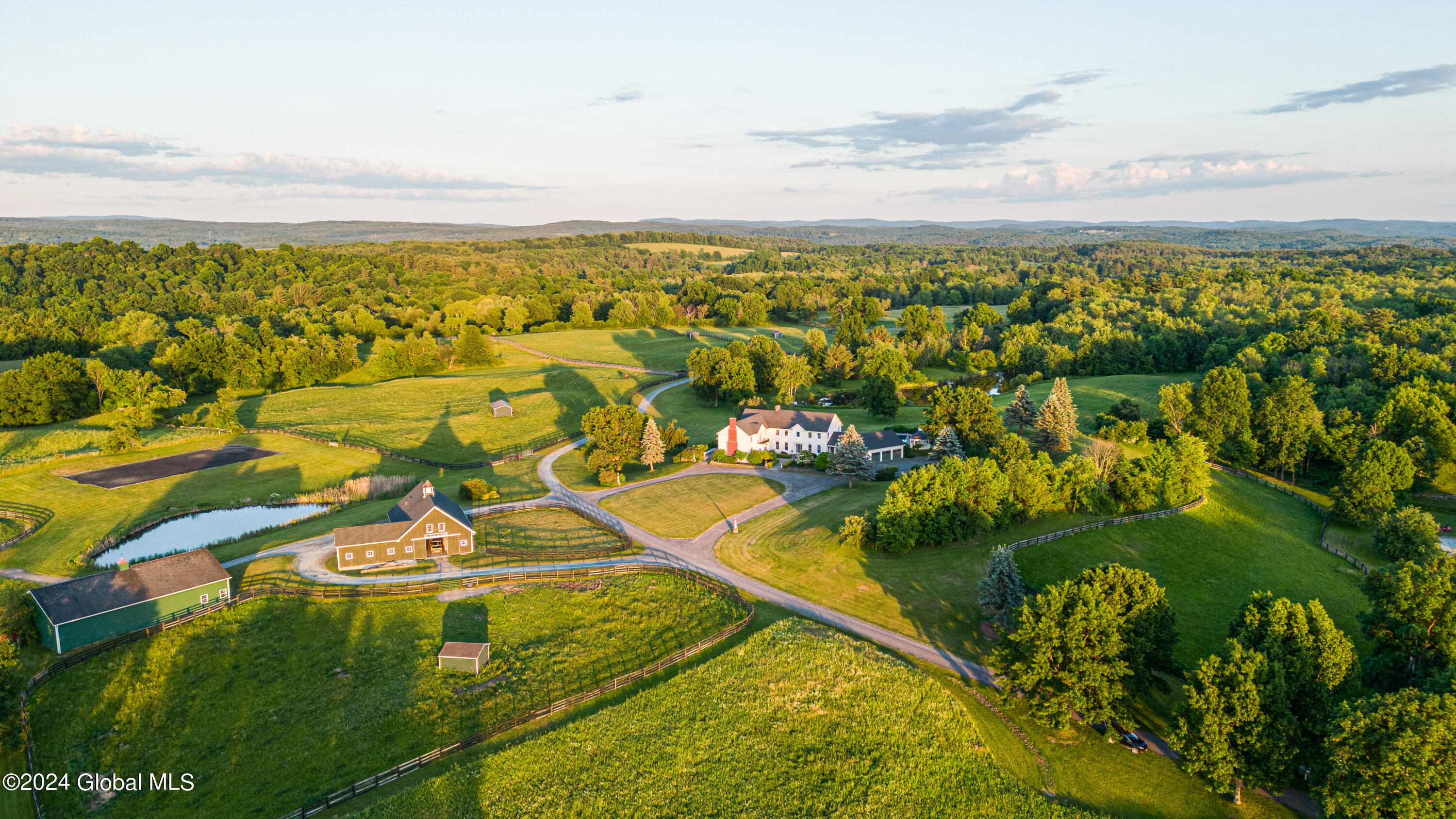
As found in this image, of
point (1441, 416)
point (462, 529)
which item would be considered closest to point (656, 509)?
point (462, 529)

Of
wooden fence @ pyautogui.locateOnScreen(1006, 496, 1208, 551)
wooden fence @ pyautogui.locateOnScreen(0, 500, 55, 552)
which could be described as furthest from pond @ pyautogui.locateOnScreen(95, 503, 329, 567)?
wooden fence @ pyautogui.locateOnScreen(1006, 496, 1208, 551)

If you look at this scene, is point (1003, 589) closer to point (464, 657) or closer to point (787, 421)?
point (464, 657)

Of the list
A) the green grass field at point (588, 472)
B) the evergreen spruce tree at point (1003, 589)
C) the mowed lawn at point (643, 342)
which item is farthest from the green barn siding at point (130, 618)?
the mowed lawn at point (643, 342)

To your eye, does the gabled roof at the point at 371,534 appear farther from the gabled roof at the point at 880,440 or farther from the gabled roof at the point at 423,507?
the gabled roof at the point at 880,440

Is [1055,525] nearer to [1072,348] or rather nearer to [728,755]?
[728,755]

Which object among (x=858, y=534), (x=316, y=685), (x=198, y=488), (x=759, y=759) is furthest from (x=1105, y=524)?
(x=198, y=488)
